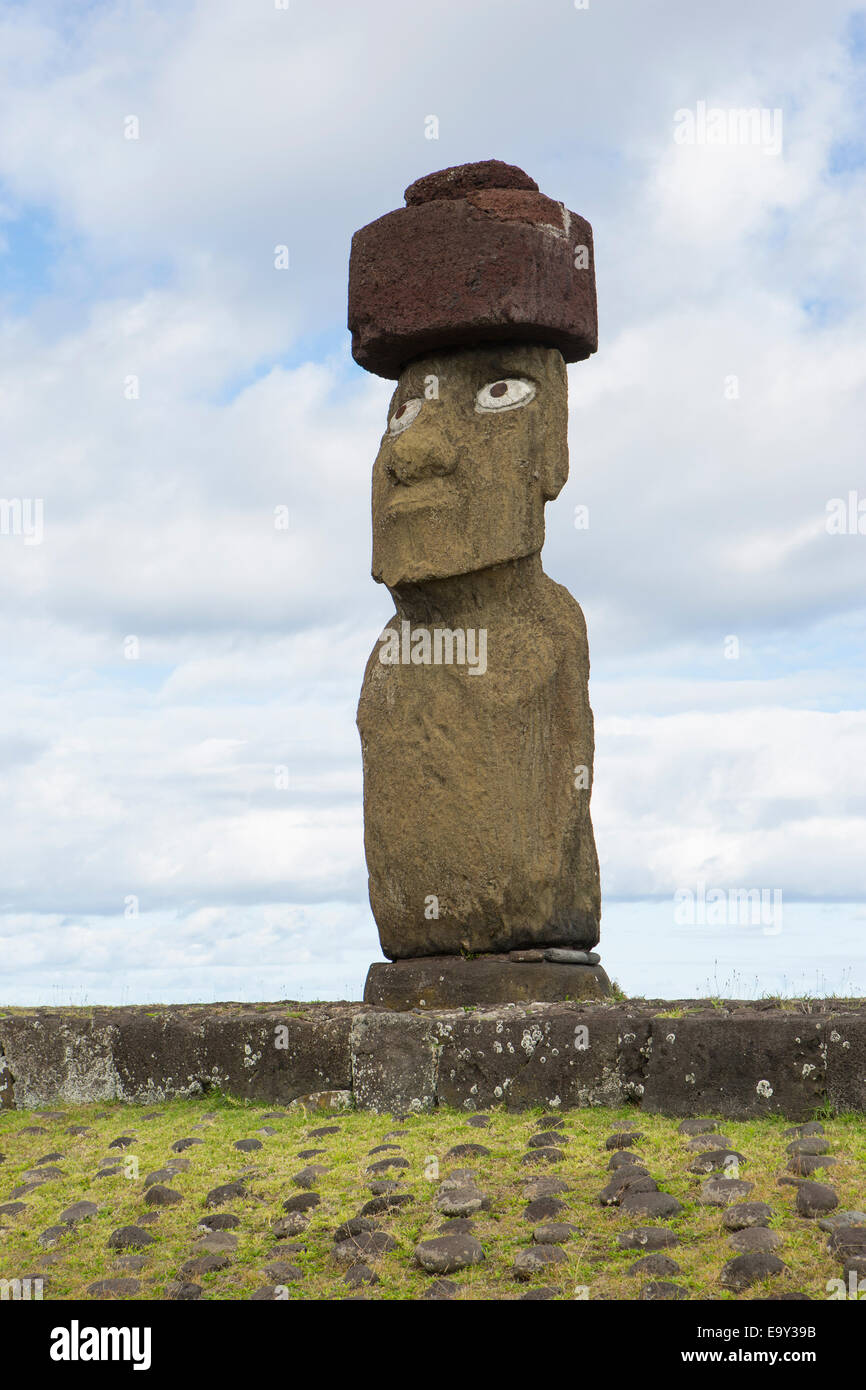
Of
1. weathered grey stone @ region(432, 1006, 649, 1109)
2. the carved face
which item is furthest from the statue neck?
weathered grey stone @ region(432, 1006, 649, 1109)

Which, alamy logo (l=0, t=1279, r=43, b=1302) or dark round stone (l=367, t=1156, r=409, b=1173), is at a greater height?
dark round stone (l=367, t=1156, r=409, b=1173)

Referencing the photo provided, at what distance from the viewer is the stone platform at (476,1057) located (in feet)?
23.8

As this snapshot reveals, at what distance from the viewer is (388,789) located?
33.4 ft

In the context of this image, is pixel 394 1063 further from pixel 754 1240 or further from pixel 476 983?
pixel 754 1240

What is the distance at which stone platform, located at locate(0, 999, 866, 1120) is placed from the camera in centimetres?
724

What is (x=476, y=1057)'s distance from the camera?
8.00 metres

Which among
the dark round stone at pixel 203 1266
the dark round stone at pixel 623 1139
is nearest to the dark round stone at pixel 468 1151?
the dark round stone at pixel 623 1139

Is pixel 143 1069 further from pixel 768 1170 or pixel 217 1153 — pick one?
pixel 768 1170

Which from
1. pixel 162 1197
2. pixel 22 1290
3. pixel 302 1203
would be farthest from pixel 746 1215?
pixel 22 1290

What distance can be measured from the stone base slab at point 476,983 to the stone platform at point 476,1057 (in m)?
0.25

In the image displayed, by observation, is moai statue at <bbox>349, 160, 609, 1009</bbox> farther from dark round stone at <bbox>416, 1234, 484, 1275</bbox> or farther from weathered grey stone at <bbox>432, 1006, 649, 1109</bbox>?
dark round stone at <bbox>416, 1234, 484, 1275</bbox>

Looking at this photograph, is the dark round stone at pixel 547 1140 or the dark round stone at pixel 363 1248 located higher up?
the dark round stone at pixel 547 1140
